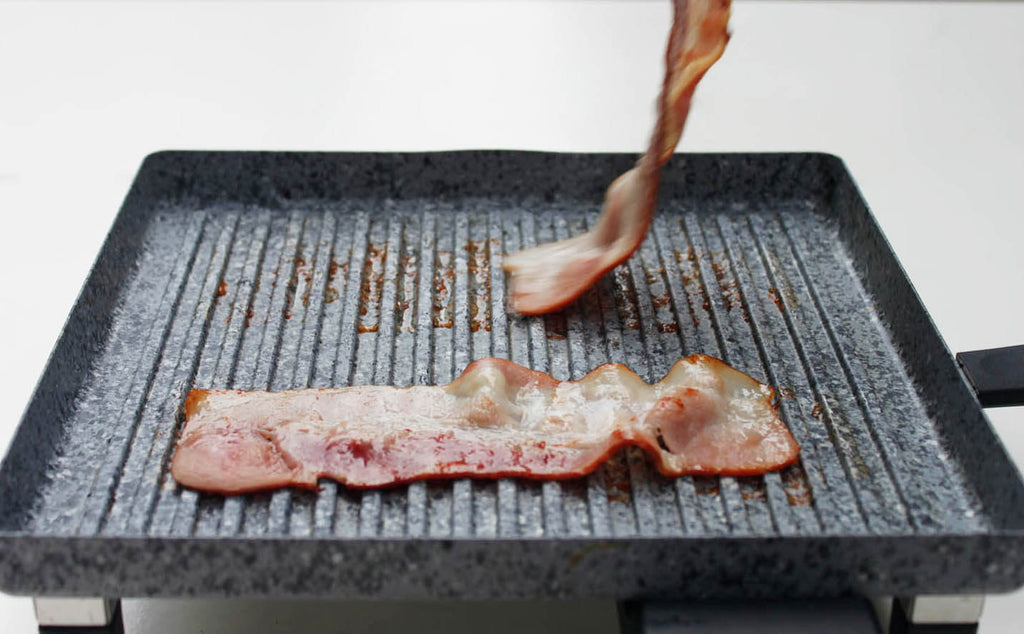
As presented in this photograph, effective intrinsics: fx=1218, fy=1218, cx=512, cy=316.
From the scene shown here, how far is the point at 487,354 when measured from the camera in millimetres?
2225

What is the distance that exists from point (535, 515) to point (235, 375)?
0.65 meters

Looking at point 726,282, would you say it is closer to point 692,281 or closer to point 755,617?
point 692,281

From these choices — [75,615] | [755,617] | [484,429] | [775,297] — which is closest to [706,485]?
[755,617]

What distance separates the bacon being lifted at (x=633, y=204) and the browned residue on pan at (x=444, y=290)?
12 cm

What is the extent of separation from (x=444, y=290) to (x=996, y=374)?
103 centimetres

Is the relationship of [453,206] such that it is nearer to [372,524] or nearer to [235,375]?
[235,375]

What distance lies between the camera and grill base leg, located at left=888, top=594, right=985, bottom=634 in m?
1.76

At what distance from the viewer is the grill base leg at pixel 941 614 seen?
1.76 metres

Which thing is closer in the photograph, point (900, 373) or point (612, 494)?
point (612, 494)

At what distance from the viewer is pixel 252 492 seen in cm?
186

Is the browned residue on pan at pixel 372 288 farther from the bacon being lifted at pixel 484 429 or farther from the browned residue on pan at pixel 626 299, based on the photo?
the browned residue on pan at pixel 626 299

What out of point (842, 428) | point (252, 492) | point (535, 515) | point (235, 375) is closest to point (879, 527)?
point (842, 428)

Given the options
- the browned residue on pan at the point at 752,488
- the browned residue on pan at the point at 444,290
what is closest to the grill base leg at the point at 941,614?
the browned residue on pan at the point at 752,488

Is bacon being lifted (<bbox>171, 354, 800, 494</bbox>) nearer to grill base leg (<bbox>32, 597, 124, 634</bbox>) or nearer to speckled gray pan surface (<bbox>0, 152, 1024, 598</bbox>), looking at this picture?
speckled gray pan surface (<bbox>0, 152, 1024, 598</bbox>)
